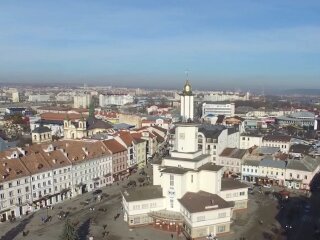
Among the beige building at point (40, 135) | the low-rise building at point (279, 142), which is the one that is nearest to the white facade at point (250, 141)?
the low-rise building at point (279, 142)

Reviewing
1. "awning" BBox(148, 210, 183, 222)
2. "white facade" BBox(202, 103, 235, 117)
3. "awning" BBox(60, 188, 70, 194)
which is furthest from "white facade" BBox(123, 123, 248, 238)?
"white facade" BBox(202, 103, 235, 117)

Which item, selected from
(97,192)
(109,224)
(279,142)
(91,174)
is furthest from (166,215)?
(279,142)

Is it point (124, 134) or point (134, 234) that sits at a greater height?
point (124, 134)

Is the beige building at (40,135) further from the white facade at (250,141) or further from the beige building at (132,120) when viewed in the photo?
the white facade at (250,141)

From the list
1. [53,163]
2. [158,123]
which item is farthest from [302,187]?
[158,123]

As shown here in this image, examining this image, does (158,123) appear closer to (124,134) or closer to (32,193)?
(124,134)

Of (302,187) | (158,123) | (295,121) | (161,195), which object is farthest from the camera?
(295,121)

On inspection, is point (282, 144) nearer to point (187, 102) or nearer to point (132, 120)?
point (187, 102)

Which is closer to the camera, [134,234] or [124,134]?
[134,234]
